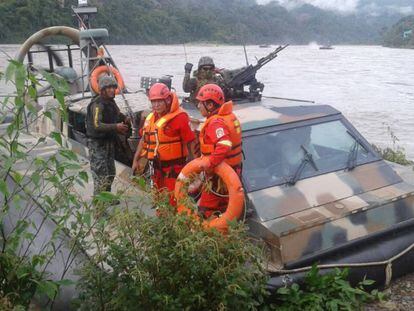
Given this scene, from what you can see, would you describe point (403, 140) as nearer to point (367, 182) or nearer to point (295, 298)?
point (367, 182)

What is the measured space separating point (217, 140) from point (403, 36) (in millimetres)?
72400

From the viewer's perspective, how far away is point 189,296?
9.54 feet

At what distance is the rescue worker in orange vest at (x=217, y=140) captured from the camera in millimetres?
3982

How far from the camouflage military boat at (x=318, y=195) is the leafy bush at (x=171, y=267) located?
2.74ft

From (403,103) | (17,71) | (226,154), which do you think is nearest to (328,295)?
(226,154)

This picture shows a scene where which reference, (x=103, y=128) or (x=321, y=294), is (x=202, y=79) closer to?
(x=103, y=128)

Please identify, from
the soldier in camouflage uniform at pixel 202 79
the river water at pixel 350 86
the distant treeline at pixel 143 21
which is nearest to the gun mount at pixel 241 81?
the soldier in camouflage uniform at pixel 202 79

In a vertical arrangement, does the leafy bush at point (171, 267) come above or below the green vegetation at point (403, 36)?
above

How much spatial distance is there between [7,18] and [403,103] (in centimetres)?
2780

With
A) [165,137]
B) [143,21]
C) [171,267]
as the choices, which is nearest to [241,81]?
[165,137]

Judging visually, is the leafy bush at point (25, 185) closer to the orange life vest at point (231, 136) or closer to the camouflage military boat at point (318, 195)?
the orange life vest at point (231, 136)

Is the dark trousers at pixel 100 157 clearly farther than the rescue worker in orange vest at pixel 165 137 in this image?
Yes

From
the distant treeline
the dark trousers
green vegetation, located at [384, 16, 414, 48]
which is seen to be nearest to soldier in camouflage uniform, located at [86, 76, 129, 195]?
the dark trousers

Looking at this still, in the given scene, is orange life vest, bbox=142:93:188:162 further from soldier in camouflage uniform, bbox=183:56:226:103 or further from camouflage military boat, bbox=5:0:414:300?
soldier in camouflage uniform, bbox=183:56:226:103
